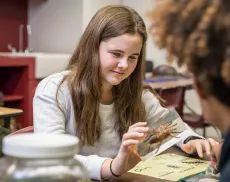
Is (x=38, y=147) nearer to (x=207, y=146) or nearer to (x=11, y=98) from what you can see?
(x=207, y=146)

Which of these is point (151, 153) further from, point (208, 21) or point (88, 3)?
point (88, 3)

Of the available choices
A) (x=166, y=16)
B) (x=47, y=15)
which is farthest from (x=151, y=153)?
(x=47, y=15)

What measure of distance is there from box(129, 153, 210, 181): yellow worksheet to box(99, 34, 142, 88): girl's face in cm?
32

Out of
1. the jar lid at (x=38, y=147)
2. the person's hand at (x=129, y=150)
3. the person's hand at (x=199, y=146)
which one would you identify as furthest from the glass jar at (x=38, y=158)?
the person's hand at (x=199, y=146)

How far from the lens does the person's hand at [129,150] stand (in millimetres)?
1169

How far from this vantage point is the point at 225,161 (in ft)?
2.27

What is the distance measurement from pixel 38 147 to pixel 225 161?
309mm

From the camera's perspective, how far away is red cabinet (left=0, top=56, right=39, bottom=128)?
13.4ft

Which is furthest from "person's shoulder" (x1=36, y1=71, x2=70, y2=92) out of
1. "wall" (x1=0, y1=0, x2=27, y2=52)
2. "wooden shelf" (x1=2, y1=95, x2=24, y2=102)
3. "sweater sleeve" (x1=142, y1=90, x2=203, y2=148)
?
"wall" (x1=0, y1=0, x2=27, y2=52)

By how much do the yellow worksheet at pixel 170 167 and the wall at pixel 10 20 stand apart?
377 centimetres

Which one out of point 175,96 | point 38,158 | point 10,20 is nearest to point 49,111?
point 38,158

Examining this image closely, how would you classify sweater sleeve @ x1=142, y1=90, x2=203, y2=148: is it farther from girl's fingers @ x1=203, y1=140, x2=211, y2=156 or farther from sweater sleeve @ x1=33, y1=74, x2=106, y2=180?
sweater sleeve @ x1=33, y1=74, x2=106, y2=180

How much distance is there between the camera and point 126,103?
1652 mm

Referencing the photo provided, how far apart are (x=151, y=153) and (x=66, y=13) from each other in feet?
12.6
